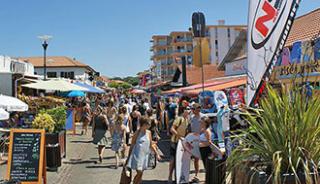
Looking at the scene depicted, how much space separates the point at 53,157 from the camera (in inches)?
401

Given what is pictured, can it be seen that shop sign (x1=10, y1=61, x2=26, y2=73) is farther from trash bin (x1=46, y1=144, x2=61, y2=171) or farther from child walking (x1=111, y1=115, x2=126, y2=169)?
trash bin (x1=46, y1=144, x2=61, y2=171)

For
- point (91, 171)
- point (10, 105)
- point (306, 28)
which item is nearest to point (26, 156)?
point (91, 171)

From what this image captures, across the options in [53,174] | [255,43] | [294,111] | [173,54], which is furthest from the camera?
[173,54]

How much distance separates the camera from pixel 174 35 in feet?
385

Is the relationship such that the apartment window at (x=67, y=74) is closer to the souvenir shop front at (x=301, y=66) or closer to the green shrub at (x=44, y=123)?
the souvenir shop front at (x=301, y=66)

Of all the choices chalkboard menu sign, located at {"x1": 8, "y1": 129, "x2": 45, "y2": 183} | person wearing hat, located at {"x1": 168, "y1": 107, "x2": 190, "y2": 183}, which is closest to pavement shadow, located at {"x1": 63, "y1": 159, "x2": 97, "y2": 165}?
person wearing hat, located at {"x1": 168, "y1": 107, "x2": 190, "y2": 183}

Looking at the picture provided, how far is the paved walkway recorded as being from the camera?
30.8 ft

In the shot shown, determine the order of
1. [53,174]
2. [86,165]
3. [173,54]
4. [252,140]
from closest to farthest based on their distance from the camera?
[252,140]
[53,174]
[86,165]
[173,54]

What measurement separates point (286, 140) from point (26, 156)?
5.26m

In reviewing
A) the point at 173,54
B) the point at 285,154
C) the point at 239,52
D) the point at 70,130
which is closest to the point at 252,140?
the point at 285,154

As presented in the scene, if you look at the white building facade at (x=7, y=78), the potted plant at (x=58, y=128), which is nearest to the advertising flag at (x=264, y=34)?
the potted plant at (x=58, y=128)

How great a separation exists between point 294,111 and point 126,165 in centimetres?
444

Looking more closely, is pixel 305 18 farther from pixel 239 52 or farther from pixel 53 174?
pixel 53 174

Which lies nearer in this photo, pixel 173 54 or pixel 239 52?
pixel 239 52
